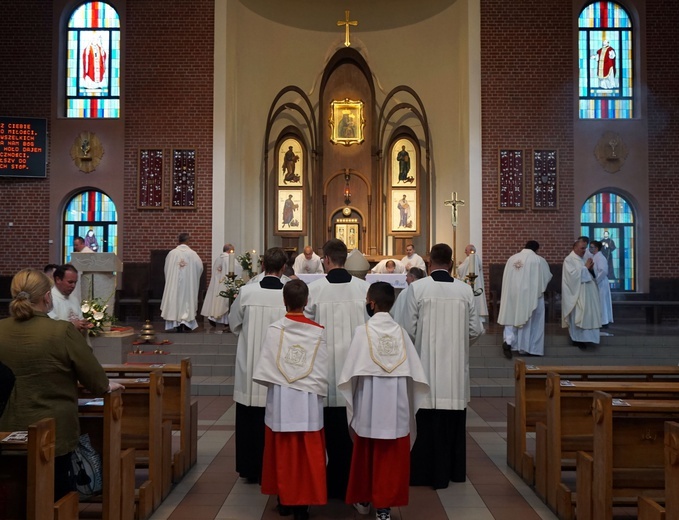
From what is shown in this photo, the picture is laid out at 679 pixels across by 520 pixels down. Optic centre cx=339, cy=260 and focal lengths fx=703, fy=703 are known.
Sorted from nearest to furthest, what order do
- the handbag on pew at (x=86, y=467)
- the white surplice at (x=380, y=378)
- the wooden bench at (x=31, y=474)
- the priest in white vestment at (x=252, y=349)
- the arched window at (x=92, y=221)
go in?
the wooden bench at (x=31, y=474) < the handbag on pew at (x=86, y=467) < the white surplice at (x=380, y=378) < the priest in white vestment at (x=252, y=349) < the arched window at (x=92, y=221)

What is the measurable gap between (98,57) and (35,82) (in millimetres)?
1540

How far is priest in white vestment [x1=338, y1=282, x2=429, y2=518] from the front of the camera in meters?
4.37

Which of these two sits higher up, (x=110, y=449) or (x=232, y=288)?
(x=232, y=288)

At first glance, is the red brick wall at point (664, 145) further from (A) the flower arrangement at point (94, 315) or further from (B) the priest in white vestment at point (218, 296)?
(A) the flower arrangement at point (94, 315)

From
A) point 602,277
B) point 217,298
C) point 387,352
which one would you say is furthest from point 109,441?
point 602,277

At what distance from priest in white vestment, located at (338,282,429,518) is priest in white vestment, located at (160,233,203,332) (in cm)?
861

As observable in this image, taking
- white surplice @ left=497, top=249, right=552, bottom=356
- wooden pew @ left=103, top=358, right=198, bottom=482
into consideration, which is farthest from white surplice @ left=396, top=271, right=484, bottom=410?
white surplice @ left=497, top=249, right=552, bottom=356

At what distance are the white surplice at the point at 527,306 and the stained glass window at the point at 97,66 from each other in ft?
34.3

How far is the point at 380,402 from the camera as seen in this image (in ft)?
14.3

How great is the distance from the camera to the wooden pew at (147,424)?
4.93 meters

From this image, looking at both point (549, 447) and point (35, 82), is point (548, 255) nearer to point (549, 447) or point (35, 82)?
point (549, 447)

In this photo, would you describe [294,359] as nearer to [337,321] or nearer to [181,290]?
[337,321]

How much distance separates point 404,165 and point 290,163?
2.81 meters

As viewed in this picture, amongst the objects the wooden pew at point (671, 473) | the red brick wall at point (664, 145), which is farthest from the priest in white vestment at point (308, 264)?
the wooden pew at point (671, 473)
